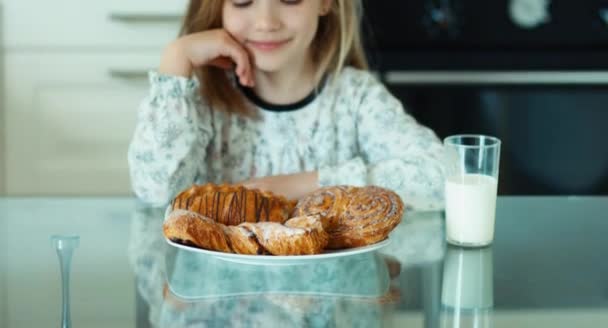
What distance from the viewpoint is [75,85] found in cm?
238

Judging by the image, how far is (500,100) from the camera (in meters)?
2.25

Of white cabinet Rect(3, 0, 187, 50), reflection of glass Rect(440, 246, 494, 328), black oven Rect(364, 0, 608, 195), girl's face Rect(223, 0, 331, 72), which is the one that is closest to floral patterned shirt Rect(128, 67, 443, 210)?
girl's face Rect(223, 0, 331, 72)

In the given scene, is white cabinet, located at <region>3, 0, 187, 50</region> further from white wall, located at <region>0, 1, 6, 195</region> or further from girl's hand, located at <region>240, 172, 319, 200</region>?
girl's hand, located at <region>240, 172, 319, 200</region>

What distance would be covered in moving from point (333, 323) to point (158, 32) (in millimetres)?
1636

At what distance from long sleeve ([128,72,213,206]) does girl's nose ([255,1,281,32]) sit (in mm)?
128

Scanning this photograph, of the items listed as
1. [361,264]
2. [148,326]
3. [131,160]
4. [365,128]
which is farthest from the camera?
[365,128]

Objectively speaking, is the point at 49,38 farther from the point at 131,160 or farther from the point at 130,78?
the point at 131,160

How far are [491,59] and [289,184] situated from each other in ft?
3.43

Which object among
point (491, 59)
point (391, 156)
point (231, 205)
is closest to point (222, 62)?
point (391, 156)

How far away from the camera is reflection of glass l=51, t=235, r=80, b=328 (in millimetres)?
819

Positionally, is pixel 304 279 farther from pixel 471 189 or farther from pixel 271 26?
pixel 271 26

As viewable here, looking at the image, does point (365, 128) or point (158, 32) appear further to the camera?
point (158, 32)

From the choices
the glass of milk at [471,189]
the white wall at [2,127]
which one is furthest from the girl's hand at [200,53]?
the white wall at [2,127]

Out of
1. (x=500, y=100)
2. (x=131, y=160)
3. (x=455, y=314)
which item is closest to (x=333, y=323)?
(x=455, y=314)
